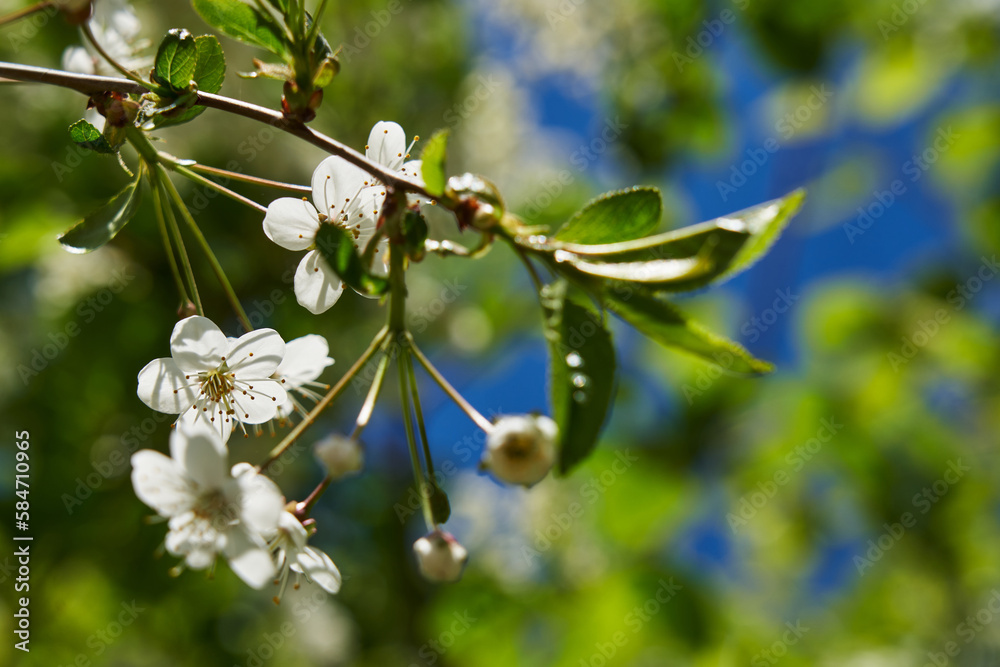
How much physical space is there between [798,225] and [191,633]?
2.05 m

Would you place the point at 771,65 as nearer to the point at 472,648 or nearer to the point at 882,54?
the point at 882,54

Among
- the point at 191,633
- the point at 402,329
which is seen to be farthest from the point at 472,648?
the point at 402,329

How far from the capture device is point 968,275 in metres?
2.59

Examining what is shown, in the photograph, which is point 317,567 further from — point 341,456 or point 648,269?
point 648,269

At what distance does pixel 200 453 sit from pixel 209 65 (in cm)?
31

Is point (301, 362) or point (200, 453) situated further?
point (301, 362)

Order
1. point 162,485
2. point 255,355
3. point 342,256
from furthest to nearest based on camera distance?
1. point 255,355
2. point 162,485
3. point 342,256

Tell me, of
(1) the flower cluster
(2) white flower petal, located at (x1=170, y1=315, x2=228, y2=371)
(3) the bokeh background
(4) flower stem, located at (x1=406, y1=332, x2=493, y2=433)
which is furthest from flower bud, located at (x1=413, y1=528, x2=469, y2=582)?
(3) the bokeh background

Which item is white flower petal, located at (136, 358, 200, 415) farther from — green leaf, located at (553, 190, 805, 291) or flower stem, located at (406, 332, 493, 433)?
green leaf, located at (553, 190, 805, 291)

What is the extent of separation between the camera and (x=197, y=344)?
2.14 feet

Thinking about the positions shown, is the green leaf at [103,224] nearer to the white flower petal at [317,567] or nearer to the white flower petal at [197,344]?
the white flower petal at [197,344]

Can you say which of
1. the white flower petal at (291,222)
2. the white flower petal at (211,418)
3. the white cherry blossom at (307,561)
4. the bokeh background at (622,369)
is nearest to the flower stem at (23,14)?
the white flower petal at (291,222)

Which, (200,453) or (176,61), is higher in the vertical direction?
(176,61)

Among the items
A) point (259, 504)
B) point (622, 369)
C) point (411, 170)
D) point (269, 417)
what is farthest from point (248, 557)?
point (622, 369)
